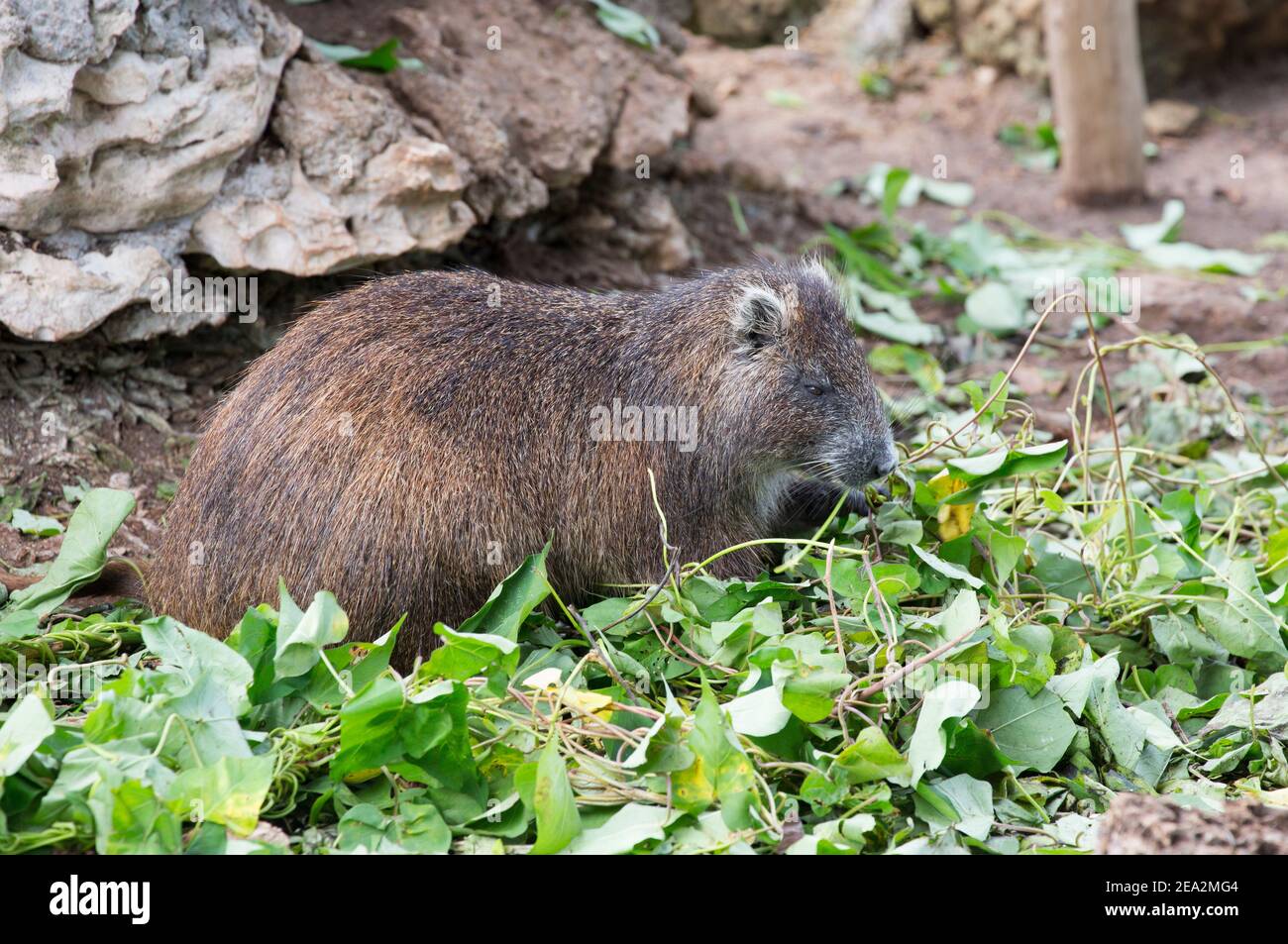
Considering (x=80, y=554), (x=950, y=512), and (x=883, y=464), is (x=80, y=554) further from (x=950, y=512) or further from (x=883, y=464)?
(x=950, y=512)

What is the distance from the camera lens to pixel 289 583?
182 inches

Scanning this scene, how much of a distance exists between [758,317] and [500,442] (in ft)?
3.81

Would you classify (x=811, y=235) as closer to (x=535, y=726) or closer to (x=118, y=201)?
(x=118, y=201)

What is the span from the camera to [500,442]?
16.3 ft

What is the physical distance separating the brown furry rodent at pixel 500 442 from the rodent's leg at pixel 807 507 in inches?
3.1

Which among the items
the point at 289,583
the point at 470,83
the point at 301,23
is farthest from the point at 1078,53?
the point at 289,583

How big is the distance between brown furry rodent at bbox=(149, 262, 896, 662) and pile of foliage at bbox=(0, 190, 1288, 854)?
0.28 m

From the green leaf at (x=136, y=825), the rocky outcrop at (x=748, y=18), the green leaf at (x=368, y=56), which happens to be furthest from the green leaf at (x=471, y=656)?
the rocky outcrop at (x=748, y=18)

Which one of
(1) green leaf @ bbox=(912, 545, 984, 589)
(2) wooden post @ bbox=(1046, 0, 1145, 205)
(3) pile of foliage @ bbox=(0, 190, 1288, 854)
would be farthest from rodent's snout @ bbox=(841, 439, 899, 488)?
(2) wooden post @ bbox=(1046, 0, 1145, 205)

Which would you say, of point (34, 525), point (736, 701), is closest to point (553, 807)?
point (736, 701)

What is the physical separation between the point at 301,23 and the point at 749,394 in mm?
3484

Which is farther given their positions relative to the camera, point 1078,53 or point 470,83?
point 1078,53

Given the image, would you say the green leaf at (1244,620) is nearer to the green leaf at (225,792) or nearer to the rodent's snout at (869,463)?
the rodent's snout at (869,463)

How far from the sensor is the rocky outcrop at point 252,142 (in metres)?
5.30
